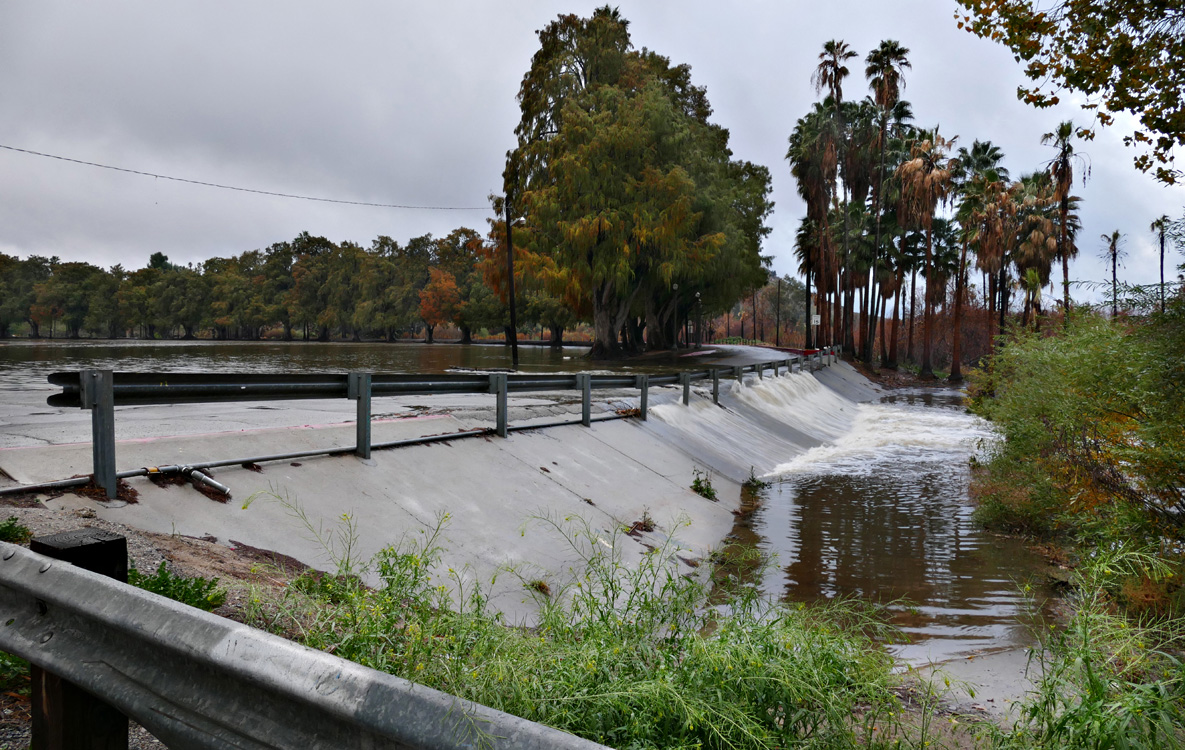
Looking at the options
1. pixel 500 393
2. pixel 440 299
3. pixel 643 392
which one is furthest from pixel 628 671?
pixel 440 299

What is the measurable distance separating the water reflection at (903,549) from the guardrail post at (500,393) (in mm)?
3448

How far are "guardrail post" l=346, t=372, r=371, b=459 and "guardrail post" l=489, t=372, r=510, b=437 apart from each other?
2205mm

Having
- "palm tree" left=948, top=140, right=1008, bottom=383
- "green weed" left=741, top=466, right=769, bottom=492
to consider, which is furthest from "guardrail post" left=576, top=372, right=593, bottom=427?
"palm tree" left=948, top=140, right=1008, bottom=383

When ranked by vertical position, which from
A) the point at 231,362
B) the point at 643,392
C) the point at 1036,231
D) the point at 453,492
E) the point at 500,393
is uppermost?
the point at 1036,231

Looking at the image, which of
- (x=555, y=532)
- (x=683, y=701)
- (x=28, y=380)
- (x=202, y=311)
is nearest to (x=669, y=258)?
(x=28, y=380)

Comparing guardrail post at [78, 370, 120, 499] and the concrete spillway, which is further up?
guardrail post at [78, 370, 120, 499]

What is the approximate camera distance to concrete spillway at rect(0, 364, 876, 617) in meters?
5.39

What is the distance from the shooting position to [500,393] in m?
9.29

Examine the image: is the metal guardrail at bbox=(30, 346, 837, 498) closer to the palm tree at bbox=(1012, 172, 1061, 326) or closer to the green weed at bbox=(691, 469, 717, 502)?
the green weed at bbox=(691, 469, 717, 502)

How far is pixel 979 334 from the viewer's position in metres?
75.9

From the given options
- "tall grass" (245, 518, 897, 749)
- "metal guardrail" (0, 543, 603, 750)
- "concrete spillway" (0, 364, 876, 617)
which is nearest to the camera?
"metal guardrail" (0, 543, 603, 750)

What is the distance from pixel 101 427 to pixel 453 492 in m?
3.03

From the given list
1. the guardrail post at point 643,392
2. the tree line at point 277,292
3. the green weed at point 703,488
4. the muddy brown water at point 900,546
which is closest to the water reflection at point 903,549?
the muddy brown water at point 900,546

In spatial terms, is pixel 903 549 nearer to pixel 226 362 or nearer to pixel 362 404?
pixel 362 404
